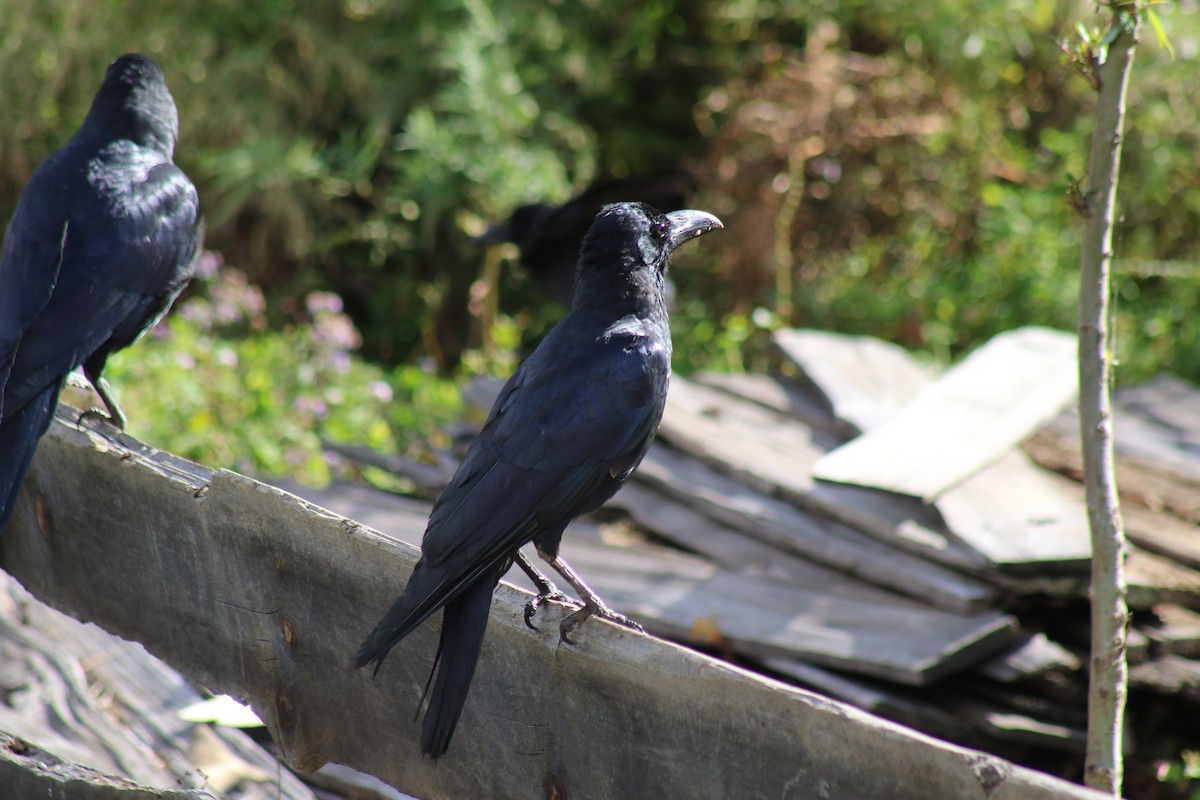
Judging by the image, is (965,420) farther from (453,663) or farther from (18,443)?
(18,443)

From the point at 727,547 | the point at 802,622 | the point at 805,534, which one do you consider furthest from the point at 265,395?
the point at 802,622

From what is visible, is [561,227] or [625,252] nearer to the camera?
[625,252]

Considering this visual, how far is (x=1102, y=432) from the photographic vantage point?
255 cm

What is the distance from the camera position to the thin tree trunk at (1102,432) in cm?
247

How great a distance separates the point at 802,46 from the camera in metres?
8.73

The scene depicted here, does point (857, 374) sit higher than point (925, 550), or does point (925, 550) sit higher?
point (857, 374)

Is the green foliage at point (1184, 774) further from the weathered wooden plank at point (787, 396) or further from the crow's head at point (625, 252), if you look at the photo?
the crow's head at point (625, 252)

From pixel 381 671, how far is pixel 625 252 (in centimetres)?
128

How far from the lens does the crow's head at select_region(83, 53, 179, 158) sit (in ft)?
11.7

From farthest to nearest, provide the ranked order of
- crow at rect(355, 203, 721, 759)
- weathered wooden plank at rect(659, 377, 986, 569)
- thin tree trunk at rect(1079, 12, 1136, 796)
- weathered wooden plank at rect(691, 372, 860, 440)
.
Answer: weathered wooden plank at rect(691, 372, 860, 440) → weathered wooden plank at rect(659, 377, 986, 569) → thin tree trunk at rect(1079, 12, 1136, 796) → crow at rect(355, 203, 721, 759)

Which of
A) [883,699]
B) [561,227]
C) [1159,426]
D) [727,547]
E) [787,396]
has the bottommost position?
[883,699]

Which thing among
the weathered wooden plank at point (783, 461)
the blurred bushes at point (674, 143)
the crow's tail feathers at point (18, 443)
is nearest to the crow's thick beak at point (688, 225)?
the weathered wooden plank at point (783, 461)

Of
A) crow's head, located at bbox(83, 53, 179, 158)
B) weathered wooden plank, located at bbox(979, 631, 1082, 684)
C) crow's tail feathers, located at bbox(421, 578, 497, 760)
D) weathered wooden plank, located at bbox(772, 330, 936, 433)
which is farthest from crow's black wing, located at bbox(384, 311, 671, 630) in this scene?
weathered wooden plank, located at bbox(772, 330, 936, 433)

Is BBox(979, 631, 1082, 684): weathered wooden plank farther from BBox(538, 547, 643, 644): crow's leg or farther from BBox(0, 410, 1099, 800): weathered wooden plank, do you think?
BBox(0, 410, 1099, 800): weathered wooden plank
